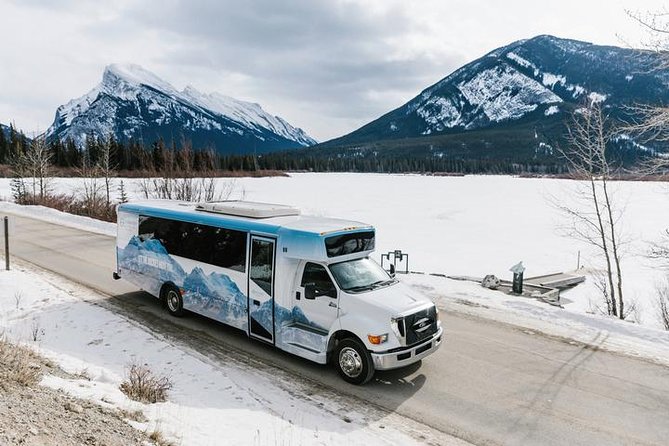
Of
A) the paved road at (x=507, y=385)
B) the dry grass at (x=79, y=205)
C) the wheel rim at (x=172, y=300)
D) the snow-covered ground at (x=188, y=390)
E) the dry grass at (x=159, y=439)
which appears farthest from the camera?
the dry grass at (x=79, y=205)

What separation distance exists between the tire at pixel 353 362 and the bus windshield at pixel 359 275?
102cm

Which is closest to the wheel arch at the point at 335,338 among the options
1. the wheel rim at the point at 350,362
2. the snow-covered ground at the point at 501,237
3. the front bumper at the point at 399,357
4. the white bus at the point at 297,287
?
the white bus at the point at 297,287

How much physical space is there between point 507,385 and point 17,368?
7.91m

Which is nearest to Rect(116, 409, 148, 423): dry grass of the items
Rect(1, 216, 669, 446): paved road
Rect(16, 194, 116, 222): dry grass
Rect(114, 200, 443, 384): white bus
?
Rect(1, 216, 669, 446): paved road

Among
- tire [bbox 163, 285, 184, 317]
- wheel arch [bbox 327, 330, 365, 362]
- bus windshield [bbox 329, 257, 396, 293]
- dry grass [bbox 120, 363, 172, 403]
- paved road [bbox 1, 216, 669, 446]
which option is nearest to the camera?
dry grass [bbox 120, 363, 172, 403]

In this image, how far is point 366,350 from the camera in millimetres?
7895

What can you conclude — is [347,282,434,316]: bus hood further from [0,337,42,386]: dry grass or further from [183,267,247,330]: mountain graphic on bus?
[0,337,42,386]: dry grass

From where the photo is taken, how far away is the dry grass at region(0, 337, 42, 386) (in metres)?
5.71

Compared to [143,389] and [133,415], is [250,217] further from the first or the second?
[133,415]

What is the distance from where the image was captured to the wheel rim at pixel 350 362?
26.6 ft

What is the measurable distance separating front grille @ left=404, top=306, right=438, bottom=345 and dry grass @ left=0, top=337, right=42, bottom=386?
5.70 metres

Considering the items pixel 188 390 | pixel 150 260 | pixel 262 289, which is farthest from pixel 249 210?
pixel 188 390

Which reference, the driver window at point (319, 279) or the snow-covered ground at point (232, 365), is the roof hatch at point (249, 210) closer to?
the driver window at point (319, 279)

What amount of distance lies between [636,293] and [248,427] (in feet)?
69.6
